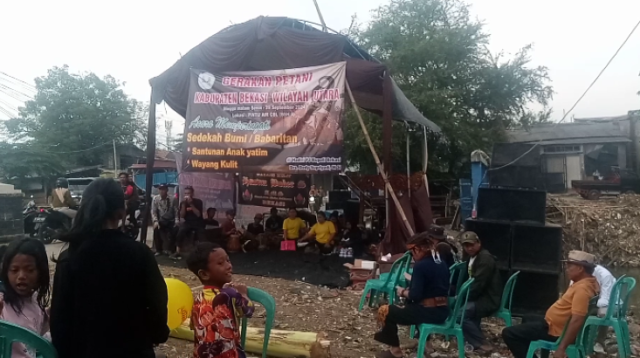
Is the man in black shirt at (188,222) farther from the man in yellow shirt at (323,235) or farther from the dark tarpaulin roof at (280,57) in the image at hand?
the man in yellow shirt at (323,235)

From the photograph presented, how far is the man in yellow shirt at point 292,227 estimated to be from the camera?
1209 cm

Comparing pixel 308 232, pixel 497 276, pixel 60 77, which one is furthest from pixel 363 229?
pixel 60 77

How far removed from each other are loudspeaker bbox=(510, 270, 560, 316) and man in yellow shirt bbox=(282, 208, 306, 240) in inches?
221

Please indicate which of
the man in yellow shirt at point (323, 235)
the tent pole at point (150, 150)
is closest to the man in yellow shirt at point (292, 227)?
the man in yellow shirt at point (323, 235)

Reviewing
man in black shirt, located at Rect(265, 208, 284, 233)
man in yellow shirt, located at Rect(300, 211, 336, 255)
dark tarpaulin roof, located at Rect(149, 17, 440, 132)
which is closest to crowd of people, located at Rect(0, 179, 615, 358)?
dark tarpaulin roof, located at Rect(149, 17, 440, 132)

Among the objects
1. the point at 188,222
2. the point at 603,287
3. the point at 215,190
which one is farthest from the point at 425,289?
the point at 215,190

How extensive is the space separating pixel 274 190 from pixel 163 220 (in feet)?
9.74

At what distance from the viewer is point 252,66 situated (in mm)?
11055

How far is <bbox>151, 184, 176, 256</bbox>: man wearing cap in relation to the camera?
11.4 metres

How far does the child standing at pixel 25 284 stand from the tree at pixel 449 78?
19.4 meters

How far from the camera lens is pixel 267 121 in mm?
10203

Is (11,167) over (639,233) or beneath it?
over

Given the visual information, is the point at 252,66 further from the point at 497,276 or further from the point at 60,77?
the point at 60,77

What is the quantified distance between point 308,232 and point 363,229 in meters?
1.28
